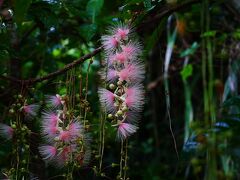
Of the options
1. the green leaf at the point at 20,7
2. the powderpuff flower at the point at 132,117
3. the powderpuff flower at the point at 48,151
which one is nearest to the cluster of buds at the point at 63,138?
the powderpuff flower at the point at 48,151

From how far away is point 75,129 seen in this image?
1.09 m

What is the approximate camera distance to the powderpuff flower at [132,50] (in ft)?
3.69

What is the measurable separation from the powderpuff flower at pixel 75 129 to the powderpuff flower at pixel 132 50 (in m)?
0.19

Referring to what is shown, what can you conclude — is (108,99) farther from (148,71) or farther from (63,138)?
(148,71)

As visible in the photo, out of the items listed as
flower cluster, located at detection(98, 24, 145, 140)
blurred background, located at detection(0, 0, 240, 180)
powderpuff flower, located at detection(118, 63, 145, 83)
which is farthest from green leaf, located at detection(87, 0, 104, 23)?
powderpuff flower, located at detection(118, 63, 145, 83)

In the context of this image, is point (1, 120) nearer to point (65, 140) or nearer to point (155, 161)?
point (65, 140)

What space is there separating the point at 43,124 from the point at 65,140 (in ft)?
0.27

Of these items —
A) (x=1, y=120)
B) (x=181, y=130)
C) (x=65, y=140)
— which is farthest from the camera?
(x=181, y=130)

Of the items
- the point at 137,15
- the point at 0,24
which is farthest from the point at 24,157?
the point at 137,15

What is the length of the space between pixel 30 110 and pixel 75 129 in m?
0.16

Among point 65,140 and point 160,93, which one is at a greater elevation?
point 160,93

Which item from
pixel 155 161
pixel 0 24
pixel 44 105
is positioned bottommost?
pixel 155 161

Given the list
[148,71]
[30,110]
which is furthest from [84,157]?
[148,71]

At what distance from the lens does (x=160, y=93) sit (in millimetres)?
3033
